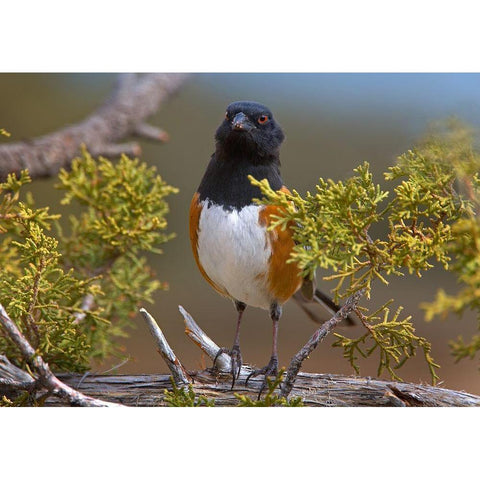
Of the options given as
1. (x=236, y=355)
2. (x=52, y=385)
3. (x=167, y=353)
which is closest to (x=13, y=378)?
(x=52, y=385)

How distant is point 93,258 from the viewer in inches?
108

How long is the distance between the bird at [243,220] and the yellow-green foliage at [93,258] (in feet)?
1.49

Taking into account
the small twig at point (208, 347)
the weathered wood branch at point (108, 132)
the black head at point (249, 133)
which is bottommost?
the small twig at point (208, 347)

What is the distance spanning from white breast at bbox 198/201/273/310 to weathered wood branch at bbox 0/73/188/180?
1.02m

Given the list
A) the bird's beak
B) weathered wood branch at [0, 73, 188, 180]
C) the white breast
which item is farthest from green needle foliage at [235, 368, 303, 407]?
weathered wood branch at [0, 73, 188, 180]

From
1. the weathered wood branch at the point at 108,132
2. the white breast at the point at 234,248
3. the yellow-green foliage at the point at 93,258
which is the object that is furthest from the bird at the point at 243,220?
the weathered wood branch at the point at 108,132

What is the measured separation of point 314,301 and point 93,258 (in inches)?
36.7

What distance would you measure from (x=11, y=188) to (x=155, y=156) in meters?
1.24

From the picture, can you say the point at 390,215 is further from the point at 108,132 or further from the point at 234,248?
the point at 108,132

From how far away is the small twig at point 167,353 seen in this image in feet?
6.58

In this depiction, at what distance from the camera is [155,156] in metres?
A: 3.37

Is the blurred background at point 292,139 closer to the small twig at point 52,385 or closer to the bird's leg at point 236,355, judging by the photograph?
the bird's leg at point 236,355

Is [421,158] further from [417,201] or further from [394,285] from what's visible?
[394,285]

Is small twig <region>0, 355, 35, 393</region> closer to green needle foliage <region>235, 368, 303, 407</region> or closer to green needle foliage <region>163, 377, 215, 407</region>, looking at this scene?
green needle foliage <region>163, 377, 215, 407</region>
